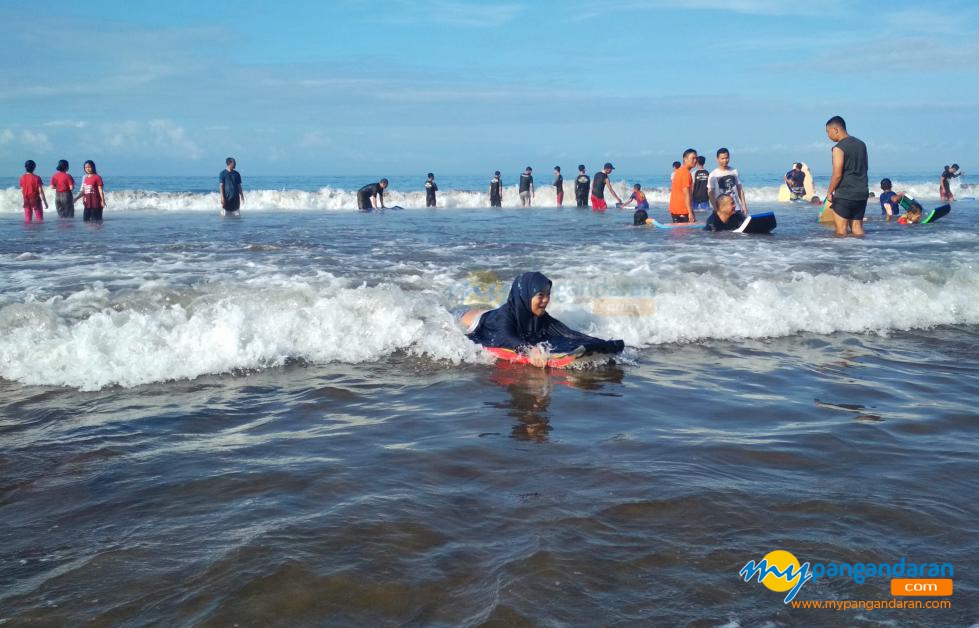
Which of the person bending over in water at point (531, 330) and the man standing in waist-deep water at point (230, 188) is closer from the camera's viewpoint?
the person bending over in water at point (531, 330)

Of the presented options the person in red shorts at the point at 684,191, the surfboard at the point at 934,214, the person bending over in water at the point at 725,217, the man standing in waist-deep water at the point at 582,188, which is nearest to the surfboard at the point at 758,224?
the person bending over in water at the point at 725,217

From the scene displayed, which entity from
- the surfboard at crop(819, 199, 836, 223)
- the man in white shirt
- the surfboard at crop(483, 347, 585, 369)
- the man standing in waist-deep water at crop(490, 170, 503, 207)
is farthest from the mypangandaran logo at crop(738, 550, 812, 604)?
the man standing in waist-deep water at crop(490, 170, 503, 207)

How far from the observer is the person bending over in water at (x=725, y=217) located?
1444 centimetres

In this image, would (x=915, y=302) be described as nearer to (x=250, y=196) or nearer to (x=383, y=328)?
(x=383, y=328)

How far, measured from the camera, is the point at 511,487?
158 inches

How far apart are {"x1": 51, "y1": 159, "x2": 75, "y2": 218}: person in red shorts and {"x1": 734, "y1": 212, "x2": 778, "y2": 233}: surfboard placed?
15.3 m

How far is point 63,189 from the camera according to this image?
1839cm

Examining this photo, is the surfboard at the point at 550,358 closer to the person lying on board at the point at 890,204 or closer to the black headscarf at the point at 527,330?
the black headscarf at the point at 527,330

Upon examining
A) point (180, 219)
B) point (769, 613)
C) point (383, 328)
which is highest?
point (180, 219)

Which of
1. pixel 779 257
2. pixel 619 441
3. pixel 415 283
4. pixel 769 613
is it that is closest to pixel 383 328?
pixel 415 283

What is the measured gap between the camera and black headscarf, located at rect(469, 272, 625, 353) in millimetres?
6410

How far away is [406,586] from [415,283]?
22.8 ft

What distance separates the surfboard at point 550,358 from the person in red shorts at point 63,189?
15.6m

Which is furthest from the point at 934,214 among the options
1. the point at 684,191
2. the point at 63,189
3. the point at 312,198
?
the point at 312,198
